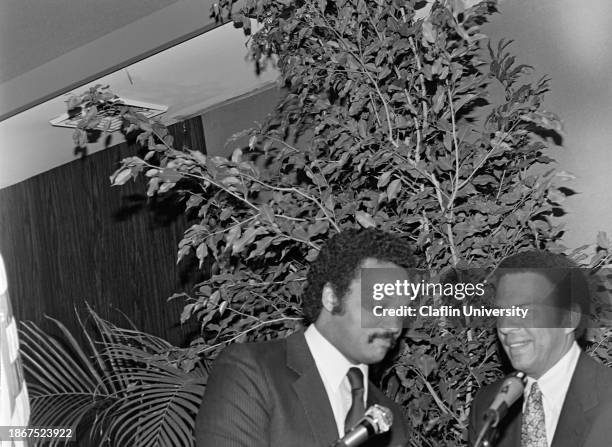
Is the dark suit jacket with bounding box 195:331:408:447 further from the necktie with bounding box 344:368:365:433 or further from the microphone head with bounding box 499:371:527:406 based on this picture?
the microphone head with bounding box 499:371:527:406

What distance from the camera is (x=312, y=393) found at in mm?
2115

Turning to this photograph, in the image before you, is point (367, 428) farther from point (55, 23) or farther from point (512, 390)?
point (55, 23)

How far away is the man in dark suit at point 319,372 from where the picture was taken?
6.69ft

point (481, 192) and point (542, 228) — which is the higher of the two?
point (481, 192)

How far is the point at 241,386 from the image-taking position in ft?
6.86

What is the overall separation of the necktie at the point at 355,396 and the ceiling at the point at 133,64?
7.01 ft

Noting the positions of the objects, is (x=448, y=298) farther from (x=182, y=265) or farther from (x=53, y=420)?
(x=182, y=265)

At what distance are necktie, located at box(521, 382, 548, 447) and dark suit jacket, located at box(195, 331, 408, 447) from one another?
309 millimetres

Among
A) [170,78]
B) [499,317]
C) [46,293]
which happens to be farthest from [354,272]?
[46,293]

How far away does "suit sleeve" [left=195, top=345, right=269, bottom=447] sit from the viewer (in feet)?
6.60

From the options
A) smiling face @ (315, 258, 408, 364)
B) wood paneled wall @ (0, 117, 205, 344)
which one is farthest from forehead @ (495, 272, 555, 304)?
wood paneled wall @ (0, 117, 205, 344)

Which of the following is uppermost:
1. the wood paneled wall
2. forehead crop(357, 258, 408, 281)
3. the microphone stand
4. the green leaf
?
the wood paneled wall

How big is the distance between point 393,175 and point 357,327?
Answer: 891 mm

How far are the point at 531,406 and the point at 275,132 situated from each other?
1.37 metres
